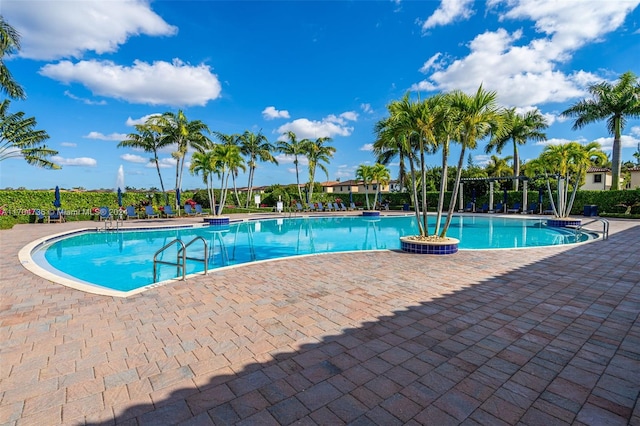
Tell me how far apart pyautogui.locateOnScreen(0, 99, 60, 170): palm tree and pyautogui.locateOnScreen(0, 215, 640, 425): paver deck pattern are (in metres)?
20.6

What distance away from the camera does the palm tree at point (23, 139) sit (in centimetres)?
1969

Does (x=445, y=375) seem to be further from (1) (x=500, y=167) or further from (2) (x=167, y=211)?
(1) (x=500, y=167)

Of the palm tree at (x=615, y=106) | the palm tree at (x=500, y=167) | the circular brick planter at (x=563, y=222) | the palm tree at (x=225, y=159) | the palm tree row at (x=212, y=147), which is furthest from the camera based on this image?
the palm tree at (x=500, y=167)

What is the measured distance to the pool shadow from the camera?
223 centimetres

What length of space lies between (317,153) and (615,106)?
23409 mm

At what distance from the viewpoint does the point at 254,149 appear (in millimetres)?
31359

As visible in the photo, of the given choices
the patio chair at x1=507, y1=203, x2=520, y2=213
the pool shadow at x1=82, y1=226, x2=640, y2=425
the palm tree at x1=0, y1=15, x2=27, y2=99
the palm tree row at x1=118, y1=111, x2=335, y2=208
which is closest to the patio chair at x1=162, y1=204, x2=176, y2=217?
the palm tree row at x1=118, y1=111, x2=335, y2=208

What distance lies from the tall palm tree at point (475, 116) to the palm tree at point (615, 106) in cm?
2145

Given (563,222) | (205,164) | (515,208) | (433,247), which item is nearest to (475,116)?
(433,247)

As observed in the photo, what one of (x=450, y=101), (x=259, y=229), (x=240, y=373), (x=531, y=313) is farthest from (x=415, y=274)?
(x=259, y=229)

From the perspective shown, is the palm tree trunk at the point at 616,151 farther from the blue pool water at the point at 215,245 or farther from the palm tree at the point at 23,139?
the palm tree at the point at 23,139

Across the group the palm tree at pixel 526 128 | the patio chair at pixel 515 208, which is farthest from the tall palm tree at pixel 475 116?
the palm tree at pixel 526 128

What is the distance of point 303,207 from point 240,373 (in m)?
27.1

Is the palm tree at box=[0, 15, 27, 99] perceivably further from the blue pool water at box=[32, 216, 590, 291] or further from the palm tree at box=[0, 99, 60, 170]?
the blue pool water at box=[32, 216, 590, 291]
